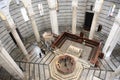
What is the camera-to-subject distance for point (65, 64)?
17.2 m

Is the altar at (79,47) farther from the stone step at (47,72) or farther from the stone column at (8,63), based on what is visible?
the stone column at (8,63)

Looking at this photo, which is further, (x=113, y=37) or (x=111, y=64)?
(x=111, y=64)

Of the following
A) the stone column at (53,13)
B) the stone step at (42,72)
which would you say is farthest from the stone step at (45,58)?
the stone column at (53,13)

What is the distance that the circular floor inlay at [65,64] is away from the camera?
16.4 meters

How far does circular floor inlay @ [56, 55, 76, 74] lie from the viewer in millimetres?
16373

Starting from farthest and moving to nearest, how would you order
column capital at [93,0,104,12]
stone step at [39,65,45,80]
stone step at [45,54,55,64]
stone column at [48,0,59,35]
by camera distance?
stone step at [45,54,55,64] < stone column at [48,0,59,35] < stone step at [39,65,45,80] < column capital at [93,0,104,12]

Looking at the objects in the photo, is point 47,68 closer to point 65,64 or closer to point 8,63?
point 65,64

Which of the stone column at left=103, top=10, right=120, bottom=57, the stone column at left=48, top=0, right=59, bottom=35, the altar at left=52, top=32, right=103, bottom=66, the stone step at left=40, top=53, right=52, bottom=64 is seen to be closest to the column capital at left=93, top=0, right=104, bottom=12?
the stone column at left=103, top=10, right=120, bottom=57

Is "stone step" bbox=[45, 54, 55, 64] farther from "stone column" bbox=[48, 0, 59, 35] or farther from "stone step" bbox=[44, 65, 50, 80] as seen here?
"stone column" bbox=[48, 0, 59, 35]

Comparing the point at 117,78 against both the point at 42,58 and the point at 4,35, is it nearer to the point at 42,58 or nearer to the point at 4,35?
the point at 42,58

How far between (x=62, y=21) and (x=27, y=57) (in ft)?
29.9

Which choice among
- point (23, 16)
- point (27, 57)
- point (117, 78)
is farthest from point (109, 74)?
point (23, 16)

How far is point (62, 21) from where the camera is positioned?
23.5 meters

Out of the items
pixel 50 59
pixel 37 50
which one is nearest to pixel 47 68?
pixel 50 59
